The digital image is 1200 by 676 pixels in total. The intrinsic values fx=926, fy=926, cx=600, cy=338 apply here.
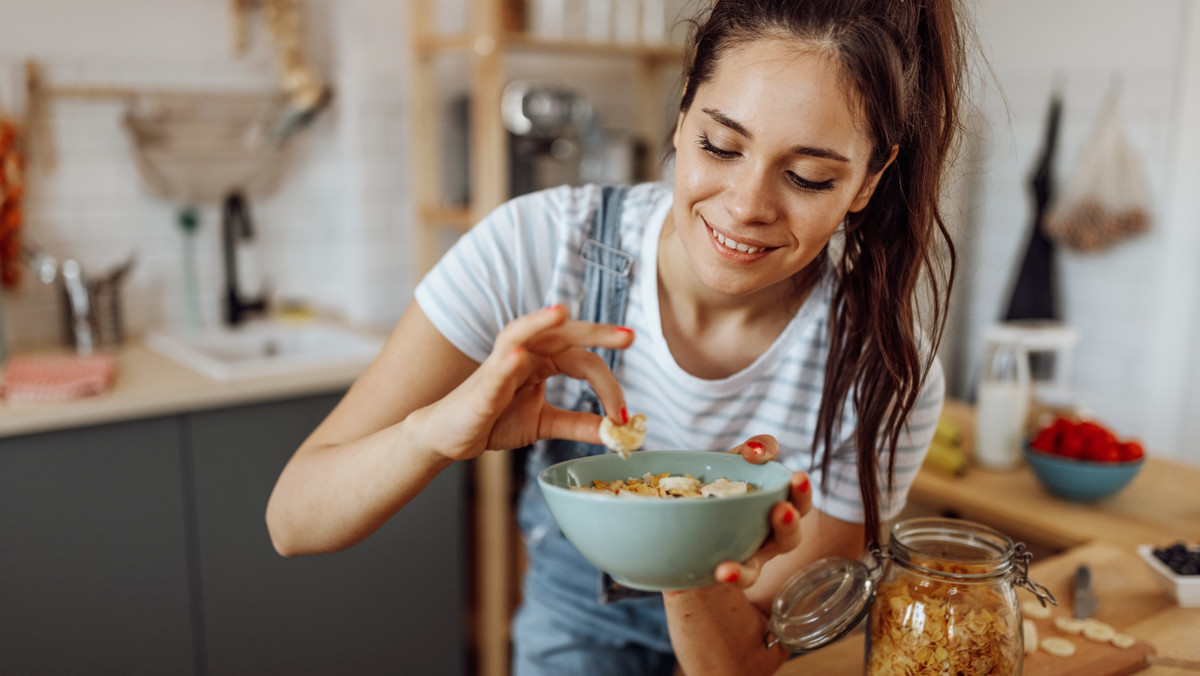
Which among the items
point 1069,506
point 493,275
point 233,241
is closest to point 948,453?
point 1069,506

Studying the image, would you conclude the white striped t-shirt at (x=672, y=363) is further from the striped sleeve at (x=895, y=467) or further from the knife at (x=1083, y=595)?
the knife at (x=1083, y=595)

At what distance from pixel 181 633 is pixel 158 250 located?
104 cm

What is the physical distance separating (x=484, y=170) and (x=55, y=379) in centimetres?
→ 106

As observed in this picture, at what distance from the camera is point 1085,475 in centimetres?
160

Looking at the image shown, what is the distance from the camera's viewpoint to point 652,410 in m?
1.09

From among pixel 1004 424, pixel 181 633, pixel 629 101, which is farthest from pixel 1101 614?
pixel 629 101

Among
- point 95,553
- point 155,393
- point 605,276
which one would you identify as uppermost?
point 605,276

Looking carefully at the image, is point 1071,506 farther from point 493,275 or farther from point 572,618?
point 493,275

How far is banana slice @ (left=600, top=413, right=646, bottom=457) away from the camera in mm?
749

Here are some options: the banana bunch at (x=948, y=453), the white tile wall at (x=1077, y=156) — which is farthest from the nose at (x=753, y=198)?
the white tile wall at (x=1077, y=156)

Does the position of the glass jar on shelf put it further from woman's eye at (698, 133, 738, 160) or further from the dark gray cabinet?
the dark gray cabinet

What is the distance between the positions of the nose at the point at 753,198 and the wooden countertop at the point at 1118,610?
50cm

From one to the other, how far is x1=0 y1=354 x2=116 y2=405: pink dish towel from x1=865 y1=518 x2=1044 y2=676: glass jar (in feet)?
5.04

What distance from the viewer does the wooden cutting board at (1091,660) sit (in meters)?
0.99
